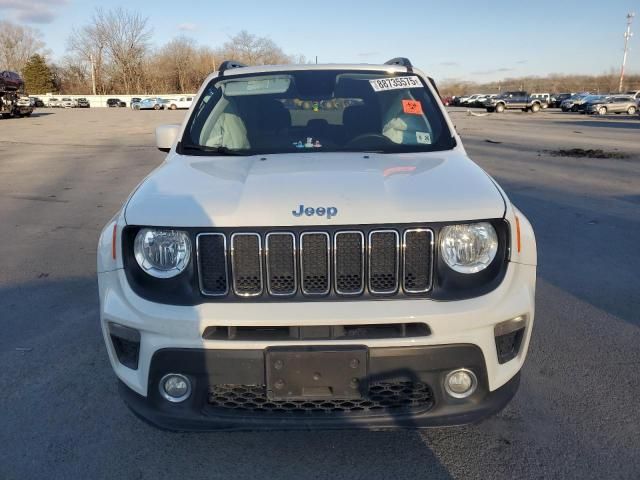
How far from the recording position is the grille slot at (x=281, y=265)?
7.75ft

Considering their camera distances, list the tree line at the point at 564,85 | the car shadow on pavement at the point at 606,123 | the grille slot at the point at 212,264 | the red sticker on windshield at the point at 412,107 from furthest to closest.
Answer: the tree line at the point at 564,85
the car shadow on pavement at the point at 606,123
the red sticker on windshield at the point at 412,107
the grille slot at the point at 212,264

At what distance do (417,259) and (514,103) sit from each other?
54099 millimetres

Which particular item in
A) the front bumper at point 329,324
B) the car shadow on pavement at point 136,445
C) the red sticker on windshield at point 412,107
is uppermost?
the red sticker on windshield at point 412,107

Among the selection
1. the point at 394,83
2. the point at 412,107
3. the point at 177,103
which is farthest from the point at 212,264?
the point at 177,103

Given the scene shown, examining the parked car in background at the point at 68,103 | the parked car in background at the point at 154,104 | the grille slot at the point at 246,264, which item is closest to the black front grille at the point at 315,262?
the grille slot at the point at 246,264

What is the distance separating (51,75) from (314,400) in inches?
4305

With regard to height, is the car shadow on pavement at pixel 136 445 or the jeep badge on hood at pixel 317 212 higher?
the jeep badge on hood at pixel 317 212

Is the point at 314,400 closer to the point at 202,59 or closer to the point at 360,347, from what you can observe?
the point at 360,347

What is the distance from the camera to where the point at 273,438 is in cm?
283

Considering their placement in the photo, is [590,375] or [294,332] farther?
→ [590,375]

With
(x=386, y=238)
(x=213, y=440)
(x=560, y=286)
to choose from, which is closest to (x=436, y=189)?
(x=386, y=238)

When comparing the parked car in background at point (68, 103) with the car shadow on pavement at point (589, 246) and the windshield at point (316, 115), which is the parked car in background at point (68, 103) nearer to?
the car shadow on pavement at point (589, 246)

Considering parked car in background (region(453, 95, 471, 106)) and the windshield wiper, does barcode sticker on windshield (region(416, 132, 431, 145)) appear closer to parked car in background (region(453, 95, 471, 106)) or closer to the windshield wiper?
the windshield wiper

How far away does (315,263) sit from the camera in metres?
2.37
